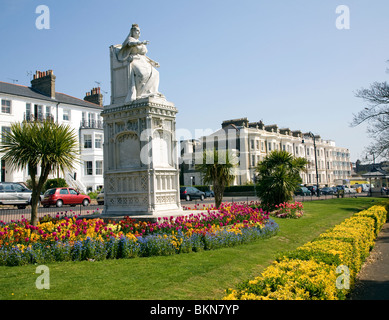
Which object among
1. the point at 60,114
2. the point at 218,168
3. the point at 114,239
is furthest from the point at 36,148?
the point at 60,114

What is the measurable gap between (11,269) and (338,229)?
8.47 meters

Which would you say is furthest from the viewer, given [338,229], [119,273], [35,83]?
[35,83]

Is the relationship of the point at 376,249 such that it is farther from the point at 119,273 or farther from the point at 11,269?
the point at 11,269

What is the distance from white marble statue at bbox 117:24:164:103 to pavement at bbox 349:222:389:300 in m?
8.39

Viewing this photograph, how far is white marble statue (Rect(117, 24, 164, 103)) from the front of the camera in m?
12.7

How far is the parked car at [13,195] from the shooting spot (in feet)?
83.3

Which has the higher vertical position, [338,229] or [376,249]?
[338,229]

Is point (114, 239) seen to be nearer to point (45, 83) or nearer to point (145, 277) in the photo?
point (145, 277)

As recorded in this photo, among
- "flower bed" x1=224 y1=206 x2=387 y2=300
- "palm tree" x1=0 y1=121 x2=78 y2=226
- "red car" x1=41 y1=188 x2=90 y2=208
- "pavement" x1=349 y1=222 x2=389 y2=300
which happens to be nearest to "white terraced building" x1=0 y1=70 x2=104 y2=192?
"red car" x1=41 y1=188 x2=90 y2=208

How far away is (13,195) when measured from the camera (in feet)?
84.0

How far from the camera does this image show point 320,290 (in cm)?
492

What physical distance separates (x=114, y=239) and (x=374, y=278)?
236 inches

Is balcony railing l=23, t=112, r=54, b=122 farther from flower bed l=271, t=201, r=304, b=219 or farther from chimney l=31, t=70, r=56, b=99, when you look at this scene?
flower bed l=271, t=201, r=304, b=219

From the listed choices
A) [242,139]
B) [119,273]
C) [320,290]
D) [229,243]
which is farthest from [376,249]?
[242,139]
